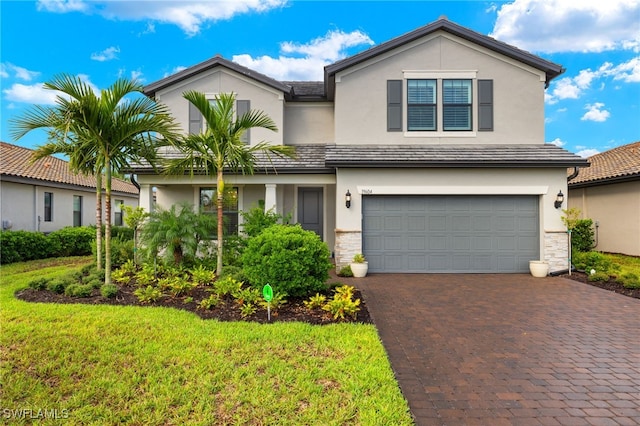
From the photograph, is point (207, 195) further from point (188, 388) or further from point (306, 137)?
point (188, 388)

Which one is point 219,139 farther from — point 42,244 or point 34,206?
A: point 34,206

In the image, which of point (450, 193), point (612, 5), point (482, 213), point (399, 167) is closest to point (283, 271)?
point (399, 167)

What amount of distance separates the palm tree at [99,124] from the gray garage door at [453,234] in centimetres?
627

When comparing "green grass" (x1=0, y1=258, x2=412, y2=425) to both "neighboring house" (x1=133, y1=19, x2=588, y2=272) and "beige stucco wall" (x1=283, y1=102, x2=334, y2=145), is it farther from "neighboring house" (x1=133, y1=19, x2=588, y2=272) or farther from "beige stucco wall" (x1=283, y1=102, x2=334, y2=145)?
"beige stucco wall" (x1=283, y1=102, x2=334, y2=145)

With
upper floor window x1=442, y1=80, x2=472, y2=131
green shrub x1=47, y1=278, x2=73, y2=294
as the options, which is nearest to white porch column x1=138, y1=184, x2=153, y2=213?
green shrub x1=47, y1=278, x2=73, y2=294

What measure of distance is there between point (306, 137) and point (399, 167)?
163 inches

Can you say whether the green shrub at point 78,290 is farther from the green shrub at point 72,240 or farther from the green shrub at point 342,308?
the green shrub at point 72,240

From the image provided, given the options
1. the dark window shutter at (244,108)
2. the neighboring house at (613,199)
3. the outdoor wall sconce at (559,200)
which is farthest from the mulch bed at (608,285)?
the dark window shutter at (244,108)

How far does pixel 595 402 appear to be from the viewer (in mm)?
3262

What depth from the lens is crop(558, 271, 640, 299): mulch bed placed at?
756cm

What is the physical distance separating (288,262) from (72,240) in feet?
38.7

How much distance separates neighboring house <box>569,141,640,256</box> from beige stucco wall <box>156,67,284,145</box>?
450 inches

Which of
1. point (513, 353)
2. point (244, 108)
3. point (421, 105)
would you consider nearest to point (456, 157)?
point (421, 105)

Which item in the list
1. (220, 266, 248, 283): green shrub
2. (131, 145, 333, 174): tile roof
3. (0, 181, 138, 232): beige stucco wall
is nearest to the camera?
(220, 266, 248, 283): green shrub
